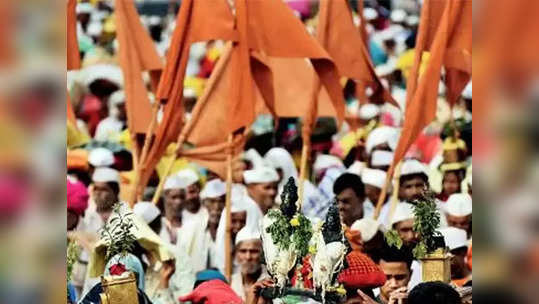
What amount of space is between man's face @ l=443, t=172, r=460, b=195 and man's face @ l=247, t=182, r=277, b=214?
1.14 meters

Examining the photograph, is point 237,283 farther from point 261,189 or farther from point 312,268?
point 312,268

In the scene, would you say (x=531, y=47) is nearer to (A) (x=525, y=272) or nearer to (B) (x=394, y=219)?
(A) (x=525, y=272)

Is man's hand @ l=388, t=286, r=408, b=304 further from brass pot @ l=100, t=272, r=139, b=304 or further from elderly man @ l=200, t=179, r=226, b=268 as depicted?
elderly man @ l=200, t=179, r=226, b=268

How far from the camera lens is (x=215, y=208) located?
9133mm

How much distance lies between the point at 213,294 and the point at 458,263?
1.29 meters

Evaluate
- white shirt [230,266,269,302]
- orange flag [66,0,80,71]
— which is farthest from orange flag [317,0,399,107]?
white shirt [230,266,269,302]

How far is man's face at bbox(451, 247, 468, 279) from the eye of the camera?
22.3 ft

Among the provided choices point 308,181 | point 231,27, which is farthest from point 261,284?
point 308,181

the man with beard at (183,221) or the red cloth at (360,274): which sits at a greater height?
the man with beard at (183,221)

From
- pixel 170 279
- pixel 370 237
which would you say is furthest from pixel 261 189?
pixel 370 237

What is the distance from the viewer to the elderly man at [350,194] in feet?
27.5

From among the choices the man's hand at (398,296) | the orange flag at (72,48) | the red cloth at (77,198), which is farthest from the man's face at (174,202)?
the man's hand at (398,296)

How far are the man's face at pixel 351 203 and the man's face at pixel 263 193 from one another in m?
0.63

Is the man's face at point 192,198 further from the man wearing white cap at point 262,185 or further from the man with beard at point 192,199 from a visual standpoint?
the man wearing white cap at point 262,185
